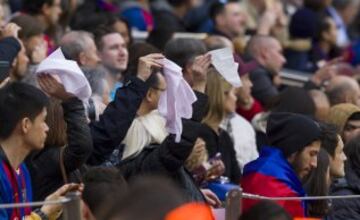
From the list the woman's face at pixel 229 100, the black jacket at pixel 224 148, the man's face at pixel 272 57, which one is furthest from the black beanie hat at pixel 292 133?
the man's face at pixel 272 57

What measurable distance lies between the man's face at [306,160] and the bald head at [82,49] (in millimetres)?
2083

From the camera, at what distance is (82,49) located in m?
11.1

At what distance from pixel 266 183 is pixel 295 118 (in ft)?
2.17

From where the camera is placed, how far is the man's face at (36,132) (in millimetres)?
7969

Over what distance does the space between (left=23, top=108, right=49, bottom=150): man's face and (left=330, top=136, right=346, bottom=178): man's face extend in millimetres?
2307

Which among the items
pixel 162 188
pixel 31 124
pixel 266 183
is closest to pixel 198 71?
pixel 266 183

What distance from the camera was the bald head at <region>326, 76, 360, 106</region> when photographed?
1224cm

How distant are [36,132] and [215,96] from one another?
3016 millimetres

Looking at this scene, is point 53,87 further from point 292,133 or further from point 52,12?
point 52,12

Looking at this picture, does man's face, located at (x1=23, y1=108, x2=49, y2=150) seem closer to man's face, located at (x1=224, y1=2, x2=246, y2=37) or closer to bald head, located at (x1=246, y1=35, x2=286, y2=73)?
bald head, located at (x1=246, y1=35, x2=286, y2=73)

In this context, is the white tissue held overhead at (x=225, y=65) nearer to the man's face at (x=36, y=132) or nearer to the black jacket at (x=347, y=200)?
the black jacket at (x=347, y=200)

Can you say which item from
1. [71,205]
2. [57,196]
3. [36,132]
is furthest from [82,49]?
[71,205]

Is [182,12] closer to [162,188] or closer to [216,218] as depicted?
[216,218]

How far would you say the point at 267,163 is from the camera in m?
9.39
